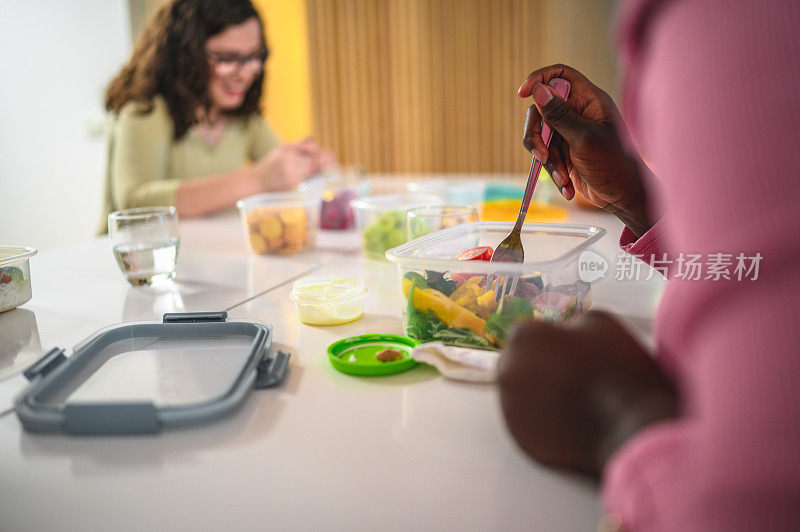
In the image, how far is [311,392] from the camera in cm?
65

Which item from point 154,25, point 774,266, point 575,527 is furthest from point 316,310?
point 154,25

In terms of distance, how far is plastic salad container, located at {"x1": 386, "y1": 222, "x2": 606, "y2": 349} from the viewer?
2.26 feet

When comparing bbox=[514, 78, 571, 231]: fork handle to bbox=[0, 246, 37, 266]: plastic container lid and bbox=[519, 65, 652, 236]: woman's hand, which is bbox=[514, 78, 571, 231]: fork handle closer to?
bbox=[519, 65, 652, 236]: woman's hand

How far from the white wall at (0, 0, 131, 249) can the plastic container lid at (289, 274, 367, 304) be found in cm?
285

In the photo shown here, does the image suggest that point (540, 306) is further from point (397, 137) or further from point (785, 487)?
point (397, 137)

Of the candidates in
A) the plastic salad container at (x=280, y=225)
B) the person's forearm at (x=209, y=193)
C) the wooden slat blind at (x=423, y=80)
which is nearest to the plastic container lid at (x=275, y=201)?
the plastic salad container at (x=280, y=225)

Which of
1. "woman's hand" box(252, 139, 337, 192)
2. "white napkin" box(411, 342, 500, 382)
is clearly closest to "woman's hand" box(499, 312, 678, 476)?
"white napkin" box(411, 342, 500, 382)

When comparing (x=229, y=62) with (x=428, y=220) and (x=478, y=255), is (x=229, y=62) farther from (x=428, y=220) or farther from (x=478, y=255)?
(x=478, y=255)

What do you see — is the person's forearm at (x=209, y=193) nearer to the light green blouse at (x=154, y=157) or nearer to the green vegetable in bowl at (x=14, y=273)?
the light green blouse at (x=154, y=157)

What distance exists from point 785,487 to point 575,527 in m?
0.18

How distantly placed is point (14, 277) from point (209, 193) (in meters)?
0.90

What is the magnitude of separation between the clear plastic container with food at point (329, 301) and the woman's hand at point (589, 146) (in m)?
0.32

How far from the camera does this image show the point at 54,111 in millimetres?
3367

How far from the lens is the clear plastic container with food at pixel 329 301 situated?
33.5 inches
